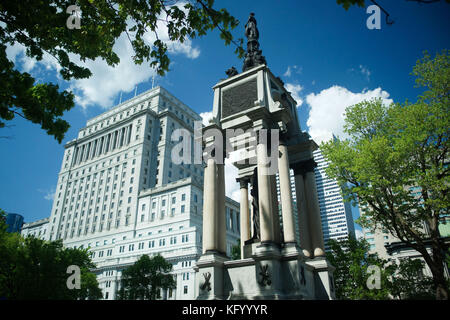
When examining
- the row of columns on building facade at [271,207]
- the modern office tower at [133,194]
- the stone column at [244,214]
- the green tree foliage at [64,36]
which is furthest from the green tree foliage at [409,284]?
the modern office tower at [133,194]

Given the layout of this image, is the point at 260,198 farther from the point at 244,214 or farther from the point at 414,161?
the point at 414,161

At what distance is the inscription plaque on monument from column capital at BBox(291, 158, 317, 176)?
4626 mm

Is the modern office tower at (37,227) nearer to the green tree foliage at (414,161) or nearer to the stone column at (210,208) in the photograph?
the stone column at (210,208)

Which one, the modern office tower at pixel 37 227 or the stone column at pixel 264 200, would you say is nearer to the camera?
the stone column at pixel 264 200

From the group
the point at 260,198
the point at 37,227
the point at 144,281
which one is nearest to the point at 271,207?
the point at 260,198

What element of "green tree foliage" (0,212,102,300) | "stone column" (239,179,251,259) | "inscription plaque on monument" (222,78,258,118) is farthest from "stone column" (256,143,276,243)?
"green tree foliage" (0,212,102,300)

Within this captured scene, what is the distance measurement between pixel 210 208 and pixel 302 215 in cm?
550

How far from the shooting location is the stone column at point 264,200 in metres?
13.6

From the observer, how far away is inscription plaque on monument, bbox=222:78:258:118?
685 inches

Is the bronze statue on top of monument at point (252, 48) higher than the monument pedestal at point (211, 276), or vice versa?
the bronze statue on top of monument at point (252, 48)

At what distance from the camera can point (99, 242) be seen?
95.9 metres

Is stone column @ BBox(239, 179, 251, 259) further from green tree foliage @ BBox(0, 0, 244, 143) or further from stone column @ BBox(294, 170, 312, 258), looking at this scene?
green tree foliage @ BBox(0, 0, 244, 143)

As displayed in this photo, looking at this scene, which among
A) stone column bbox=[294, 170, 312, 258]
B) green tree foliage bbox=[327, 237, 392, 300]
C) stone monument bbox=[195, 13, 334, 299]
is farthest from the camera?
green tree foliage bbox=[327, 237, 392, 300]

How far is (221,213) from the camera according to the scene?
1566 cm
